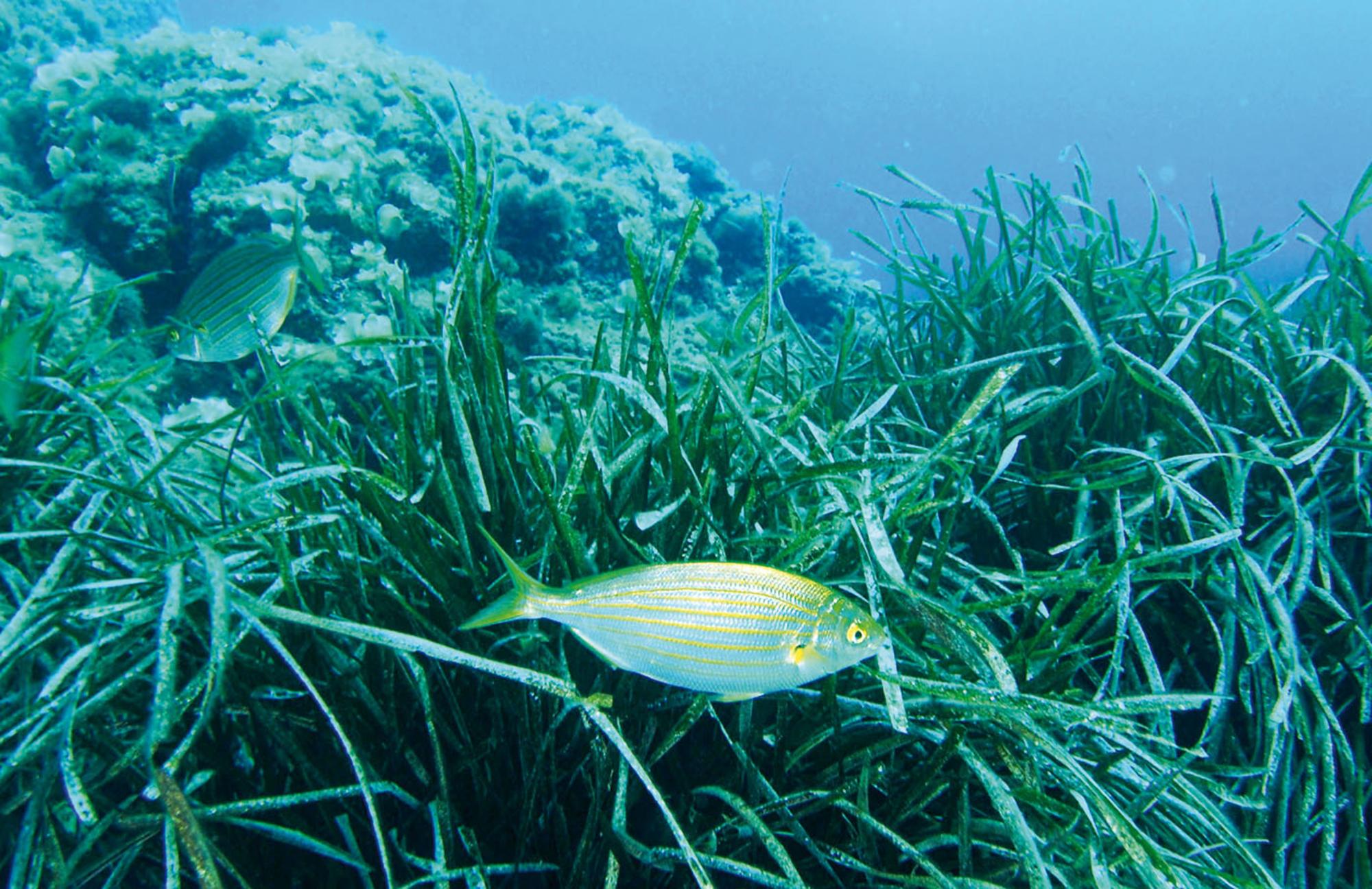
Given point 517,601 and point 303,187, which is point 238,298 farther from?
point 303,187

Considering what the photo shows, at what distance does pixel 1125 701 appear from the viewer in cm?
A: 165

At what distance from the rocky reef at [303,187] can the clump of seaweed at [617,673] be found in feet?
12.8

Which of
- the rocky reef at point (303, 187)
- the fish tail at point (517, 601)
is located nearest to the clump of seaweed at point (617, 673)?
the fish tail at point (517, 601)

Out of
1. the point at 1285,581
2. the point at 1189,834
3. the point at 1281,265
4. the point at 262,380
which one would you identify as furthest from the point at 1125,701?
the point at 1281,265

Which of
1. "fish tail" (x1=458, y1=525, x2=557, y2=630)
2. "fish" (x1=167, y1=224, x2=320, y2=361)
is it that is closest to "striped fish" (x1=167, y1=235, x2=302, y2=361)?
"fish" (x1=167, y1=224, x2=320, y2=361)

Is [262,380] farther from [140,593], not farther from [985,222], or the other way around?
[985,222]

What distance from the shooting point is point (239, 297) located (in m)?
3.12

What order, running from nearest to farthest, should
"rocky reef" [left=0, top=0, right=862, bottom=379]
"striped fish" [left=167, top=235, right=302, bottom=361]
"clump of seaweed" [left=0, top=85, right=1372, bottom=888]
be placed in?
1. "clump of seaweed" [left=0, top=85, right=1372, bottom=888]
2. "striped fish" [left=167, top=235, right=302, bottom=361]
3. "rocky reef" [left=0, top=0, right=862, bottom=379]

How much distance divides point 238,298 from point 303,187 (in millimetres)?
4535

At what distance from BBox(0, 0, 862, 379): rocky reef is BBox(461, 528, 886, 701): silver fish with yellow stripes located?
462cm

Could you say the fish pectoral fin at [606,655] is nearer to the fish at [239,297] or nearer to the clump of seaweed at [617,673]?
the clump of seaweed at [617,673]

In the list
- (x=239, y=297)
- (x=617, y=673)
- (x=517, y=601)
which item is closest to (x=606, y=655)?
(x=517, y=601)

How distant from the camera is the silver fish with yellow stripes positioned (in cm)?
139

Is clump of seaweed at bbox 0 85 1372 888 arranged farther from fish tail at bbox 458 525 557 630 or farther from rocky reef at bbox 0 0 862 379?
rocky reef at bbox 0 0 862 379
